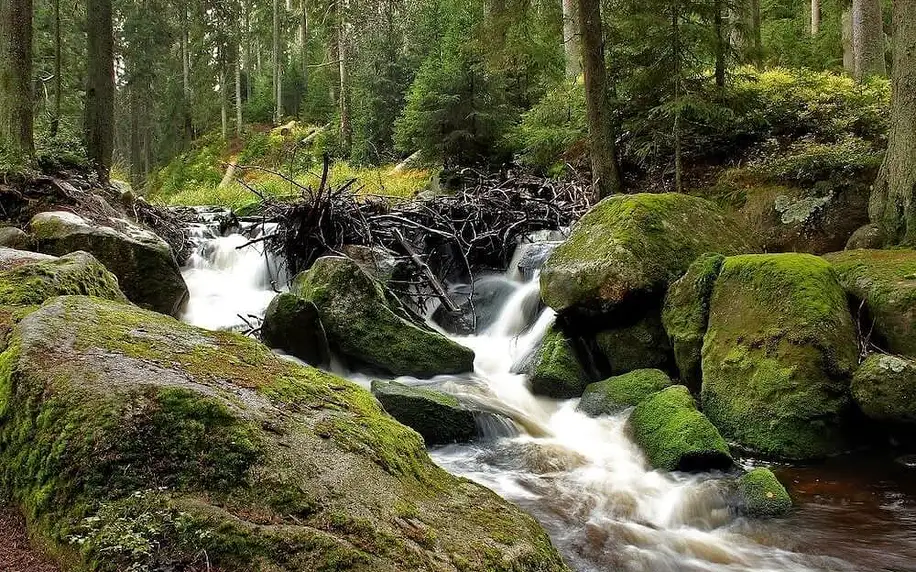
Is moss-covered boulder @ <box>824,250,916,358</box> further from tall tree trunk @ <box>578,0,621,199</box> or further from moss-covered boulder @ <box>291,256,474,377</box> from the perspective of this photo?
tall tree trunk @ <box>578,0,621,199</box>

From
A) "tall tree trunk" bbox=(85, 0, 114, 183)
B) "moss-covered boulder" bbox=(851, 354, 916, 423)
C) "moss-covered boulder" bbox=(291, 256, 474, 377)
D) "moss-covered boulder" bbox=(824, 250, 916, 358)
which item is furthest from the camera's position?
"tall tree trunk" bbox=(85, 0, 114, 183)

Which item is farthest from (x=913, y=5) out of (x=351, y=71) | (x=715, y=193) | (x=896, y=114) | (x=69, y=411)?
(x=351, y=71)

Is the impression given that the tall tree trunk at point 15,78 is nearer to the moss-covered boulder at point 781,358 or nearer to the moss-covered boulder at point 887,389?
the moss-covered boulder at point 781,358

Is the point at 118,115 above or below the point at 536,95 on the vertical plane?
above

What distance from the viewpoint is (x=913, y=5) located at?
7422 mm

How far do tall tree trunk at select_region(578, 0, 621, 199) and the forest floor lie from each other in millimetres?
10093

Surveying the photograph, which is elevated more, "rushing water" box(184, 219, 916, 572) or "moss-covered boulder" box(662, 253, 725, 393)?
"moss-covered boulder" box(662, 253, 725, 393)

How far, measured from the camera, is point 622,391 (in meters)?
6.45

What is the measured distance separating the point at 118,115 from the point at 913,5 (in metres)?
41.8

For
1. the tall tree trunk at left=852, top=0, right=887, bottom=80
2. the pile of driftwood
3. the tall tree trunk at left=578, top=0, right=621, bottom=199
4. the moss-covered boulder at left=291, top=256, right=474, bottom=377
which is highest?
the tall tree trunk at left=852, top=0, right=887, bottom=80

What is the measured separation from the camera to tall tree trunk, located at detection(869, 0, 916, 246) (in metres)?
7.21

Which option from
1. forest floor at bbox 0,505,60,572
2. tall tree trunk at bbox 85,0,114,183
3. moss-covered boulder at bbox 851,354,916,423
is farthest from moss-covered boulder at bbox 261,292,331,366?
tall tree trunk at bbox 85,0,114,183

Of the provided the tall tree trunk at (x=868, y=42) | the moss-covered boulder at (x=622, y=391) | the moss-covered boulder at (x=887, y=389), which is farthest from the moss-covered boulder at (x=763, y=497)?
the tall tree trunk at (x=868, y=42)

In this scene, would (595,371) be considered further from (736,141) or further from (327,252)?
(736,141)
